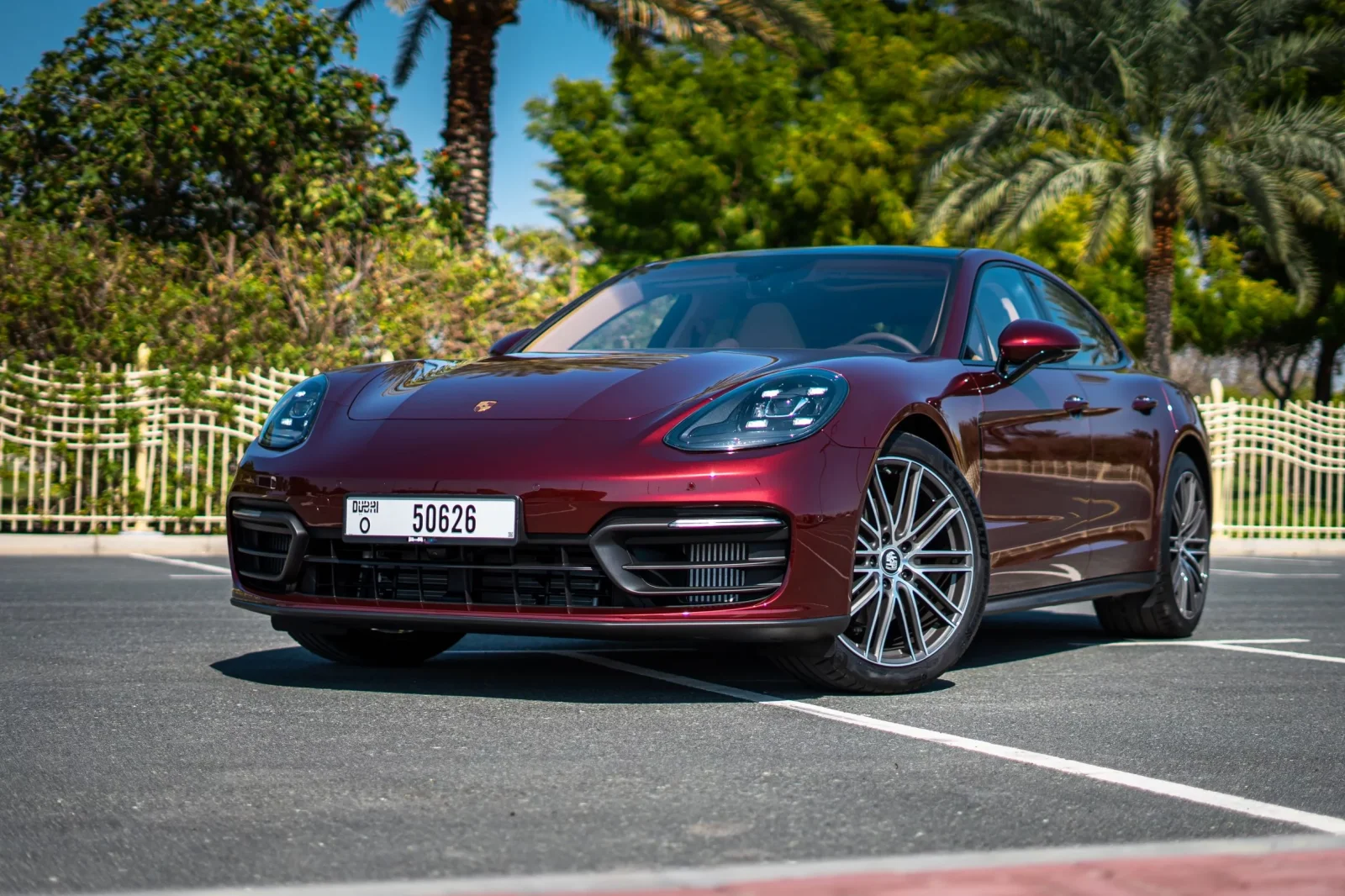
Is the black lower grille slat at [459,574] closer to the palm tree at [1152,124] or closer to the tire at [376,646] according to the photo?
the tire at [376,646]

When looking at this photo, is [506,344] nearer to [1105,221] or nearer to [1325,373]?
[1105,221]

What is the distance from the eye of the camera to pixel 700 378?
4.73m

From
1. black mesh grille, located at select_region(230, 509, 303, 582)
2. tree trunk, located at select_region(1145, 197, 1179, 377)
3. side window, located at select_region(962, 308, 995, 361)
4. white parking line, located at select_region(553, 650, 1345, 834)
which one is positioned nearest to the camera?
white parking line, located at select_region(553, 650, 1345, 834)

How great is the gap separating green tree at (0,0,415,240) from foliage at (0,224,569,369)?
A: 0.82 m

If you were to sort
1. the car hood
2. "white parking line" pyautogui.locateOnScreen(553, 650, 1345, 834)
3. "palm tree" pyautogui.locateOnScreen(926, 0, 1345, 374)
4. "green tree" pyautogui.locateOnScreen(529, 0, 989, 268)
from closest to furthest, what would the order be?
1. "white parking line" pyautogui.locateOnScreen(553, 650, 1345, 834)
2. the car hood
3. "palm tree" pyautogui.locateOnScreen(926, 0, 1345, 374)
4. "green tree" pyautogui.locateOnScreen(529, 0, 989, 268)

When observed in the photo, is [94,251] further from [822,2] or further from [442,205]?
[822,2]

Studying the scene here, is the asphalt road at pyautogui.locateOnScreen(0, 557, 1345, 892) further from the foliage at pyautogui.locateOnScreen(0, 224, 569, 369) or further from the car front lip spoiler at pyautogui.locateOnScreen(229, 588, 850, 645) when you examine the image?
the foliage at pyautogui.locateOnScreen(0, 224, 569, 369)

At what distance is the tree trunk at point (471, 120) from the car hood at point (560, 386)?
16837mm

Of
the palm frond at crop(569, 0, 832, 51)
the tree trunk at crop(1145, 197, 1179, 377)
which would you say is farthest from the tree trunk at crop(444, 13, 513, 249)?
the tree trunk at crop(1145, 197, 1179, 377)

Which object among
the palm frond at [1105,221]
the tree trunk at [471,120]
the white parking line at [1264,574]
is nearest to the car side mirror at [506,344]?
the white parking line at [1264,574]

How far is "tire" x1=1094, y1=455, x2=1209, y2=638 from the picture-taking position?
266 inches

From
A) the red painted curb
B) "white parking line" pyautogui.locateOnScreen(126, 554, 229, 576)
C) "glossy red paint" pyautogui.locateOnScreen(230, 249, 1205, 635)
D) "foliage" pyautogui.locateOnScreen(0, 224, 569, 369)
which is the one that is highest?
"foliage" pyautogui.locateOnScreen(0, 224, 569, 369)

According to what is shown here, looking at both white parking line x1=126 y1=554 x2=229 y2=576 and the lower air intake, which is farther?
white parking line x1=126 y1=554 x2=229 y2=576

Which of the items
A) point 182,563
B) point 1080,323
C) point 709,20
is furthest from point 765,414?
point 709,20
